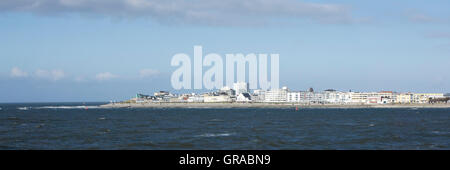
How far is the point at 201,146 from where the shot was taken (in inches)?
1599

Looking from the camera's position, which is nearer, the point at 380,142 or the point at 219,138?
the point at 380,142

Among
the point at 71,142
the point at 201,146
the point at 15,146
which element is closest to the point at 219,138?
the point at 201,146

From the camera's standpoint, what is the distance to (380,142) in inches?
1713
